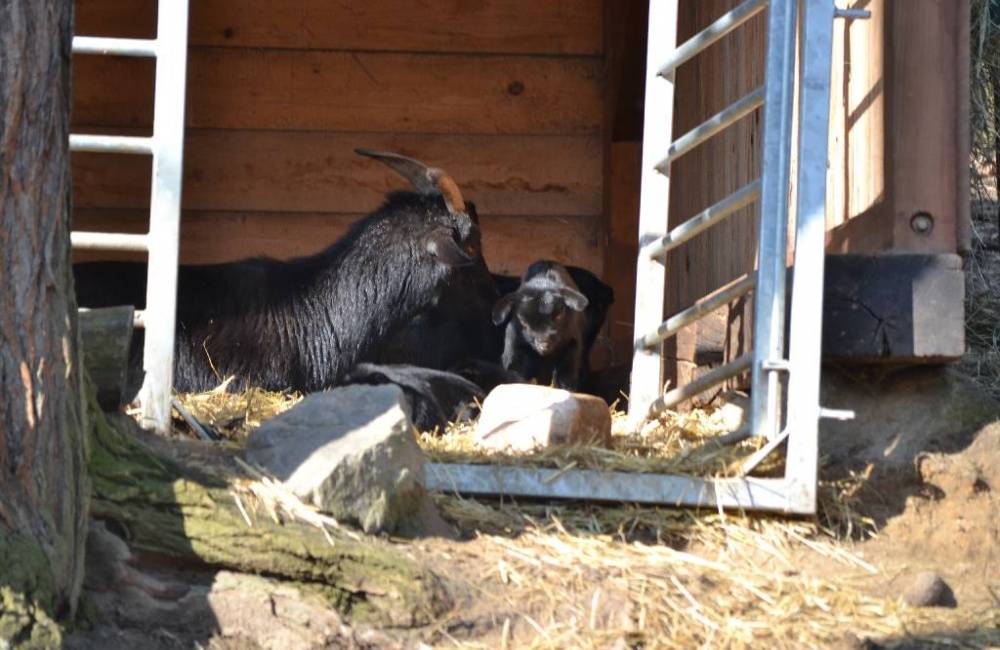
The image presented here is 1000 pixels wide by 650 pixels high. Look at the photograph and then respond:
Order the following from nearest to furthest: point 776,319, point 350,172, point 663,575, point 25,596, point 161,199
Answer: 1. point 25,596
2. point 663,575
3. point 776,319
4. point 161,199
5. point 350,172

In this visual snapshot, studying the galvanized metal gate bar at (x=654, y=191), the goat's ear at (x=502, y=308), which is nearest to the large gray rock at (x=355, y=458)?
the galvanized metal gate bar at (x=654, y=191)

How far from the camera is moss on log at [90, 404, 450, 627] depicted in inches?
153

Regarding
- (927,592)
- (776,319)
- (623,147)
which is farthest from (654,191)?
(623,147)

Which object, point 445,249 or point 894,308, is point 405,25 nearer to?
point 445,249

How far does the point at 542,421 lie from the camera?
5406 mm

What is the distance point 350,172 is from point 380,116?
1.39 ft

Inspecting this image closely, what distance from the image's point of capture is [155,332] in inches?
215

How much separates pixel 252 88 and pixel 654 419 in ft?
15.8

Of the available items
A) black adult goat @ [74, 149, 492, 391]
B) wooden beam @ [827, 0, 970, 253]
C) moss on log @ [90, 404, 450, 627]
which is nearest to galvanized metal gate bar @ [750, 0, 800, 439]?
wooden beam @ [827, 0, 970, 253]

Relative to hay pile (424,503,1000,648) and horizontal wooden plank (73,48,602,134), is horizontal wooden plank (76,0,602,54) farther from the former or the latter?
hay pile (424,503,1000,648)

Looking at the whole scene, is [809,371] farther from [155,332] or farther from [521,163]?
[521,163]

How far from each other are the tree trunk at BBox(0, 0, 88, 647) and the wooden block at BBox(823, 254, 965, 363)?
9.96ft

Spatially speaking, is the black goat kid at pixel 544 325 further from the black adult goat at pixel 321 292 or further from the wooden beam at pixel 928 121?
the wooden beam at pixel 928 121

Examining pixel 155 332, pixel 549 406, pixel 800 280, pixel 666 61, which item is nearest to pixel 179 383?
pixel 155 332
